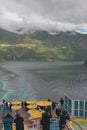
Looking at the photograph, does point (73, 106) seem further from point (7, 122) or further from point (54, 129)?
point (7, 122)

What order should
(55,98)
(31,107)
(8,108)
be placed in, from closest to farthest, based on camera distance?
(31,107)
(8,108)
(55,98)

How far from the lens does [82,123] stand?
119 feet

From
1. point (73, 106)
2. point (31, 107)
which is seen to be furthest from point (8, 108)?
point (73, 106)

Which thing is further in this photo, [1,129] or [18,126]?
[1,129]

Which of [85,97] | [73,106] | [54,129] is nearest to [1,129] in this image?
[54,129]

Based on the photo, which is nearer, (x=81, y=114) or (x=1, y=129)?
(x=1, y=129)

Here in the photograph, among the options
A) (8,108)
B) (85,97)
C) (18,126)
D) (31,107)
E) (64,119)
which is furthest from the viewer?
(85,97)

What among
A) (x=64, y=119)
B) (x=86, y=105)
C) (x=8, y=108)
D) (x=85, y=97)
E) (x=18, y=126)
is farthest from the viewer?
(x=85, y=97)

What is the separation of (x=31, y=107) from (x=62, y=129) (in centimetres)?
1291

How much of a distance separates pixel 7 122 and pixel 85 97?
77521 millimetres

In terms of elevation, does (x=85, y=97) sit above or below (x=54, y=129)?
below

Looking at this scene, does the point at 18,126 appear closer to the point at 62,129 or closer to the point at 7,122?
the point at 7,122

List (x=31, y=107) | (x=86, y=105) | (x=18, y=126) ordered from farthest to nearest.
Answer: (x=86, y=105) < (x=31, y=107) < (x=18, y=126)

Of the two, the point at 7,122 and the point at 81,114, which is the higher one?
the point at 7,122
